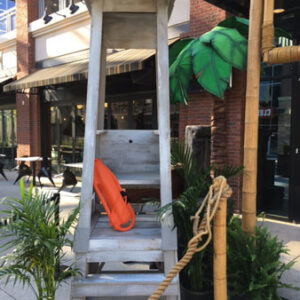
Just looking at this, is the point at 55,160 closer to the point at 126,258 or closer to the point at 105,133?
the point at 105,133

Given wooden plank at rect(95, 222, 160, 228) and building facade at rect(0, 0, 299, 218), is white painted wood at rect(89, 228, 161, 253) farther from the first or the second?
building facade at rect(0, 0, 299, 218)

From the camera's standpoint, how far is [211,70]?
246cm

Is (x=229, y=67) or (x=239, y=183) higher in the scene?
(x=229, y=67)

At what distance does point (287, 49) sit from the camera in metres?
2.22

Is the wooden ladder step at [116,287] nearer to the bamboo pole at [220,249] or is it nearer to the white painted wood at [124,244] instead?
the white painted wood at [124,244]

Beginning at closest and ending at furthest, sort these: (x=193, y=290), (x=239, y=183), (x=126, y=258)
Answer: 1. (x=126, y=258)
2. (x=193, y=290)
3. (x=239, y=183)

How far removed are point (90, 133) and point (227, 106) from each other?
423 cm

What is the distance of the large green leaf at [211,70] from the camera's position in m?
2.44

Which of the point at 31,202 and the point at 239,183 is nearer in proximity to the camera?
the point at 31,202

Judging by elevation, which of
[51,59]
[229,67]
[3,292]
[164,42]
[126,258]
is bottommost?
[3,292]

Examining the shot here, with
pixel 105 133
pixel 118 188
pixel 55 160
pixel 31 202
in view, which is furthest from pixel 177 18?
pixel 55 160

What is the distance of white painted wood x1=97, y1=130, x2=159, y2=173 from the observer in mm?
3076

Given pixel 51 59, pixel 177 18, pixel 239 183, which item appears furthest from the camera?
pixel 51 59

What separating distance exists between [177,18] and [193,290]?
252 inches
